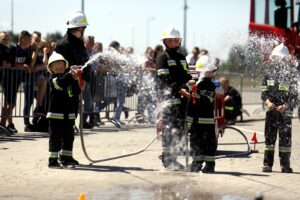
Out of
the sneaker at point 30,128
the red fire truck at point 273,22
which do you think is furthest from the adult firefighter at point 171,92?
the sneaker at point 30,128

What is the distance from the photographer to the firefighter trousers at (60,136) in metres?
10.00

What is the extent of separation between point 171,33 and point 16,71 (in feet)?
18.0

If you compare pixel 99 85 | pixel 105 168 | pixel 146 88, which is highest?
pixel 99 85

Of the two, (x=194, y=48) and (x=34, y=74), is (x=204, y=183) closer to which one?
(x=34, y=74)

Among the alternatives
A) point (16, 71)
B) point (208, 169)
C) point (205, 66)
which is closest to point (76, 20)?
point (205, 66)

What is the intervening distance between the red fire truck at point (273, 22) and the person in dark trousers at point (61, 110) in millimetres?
5752

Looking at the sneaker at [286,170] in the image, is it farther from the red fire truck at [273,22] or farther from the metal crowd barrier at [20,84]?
the metal crowd barrier at [20,84]

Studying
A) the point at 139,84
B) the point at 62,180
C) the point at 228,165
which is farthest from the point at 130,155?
the point at 139,84

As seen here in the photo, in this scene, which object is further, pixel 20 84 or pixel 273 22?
pixel 273 22

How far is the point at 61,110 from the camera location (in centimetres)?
1003

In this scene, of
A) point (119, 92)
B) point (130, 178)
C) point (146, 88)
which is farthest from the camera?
point (146, 88)

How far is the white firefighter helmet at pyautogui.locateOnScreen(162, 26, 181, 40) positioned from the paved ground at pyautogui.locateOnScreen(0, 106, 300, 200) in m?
1.93

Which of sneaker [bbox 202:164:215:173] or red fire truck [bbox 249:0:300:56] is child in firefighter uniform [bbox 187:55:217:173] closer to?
sneaker [bbox 202:164:215:173]

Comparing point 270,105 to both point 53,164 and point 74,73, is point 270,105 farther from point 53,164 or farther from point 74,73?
point 53,164
